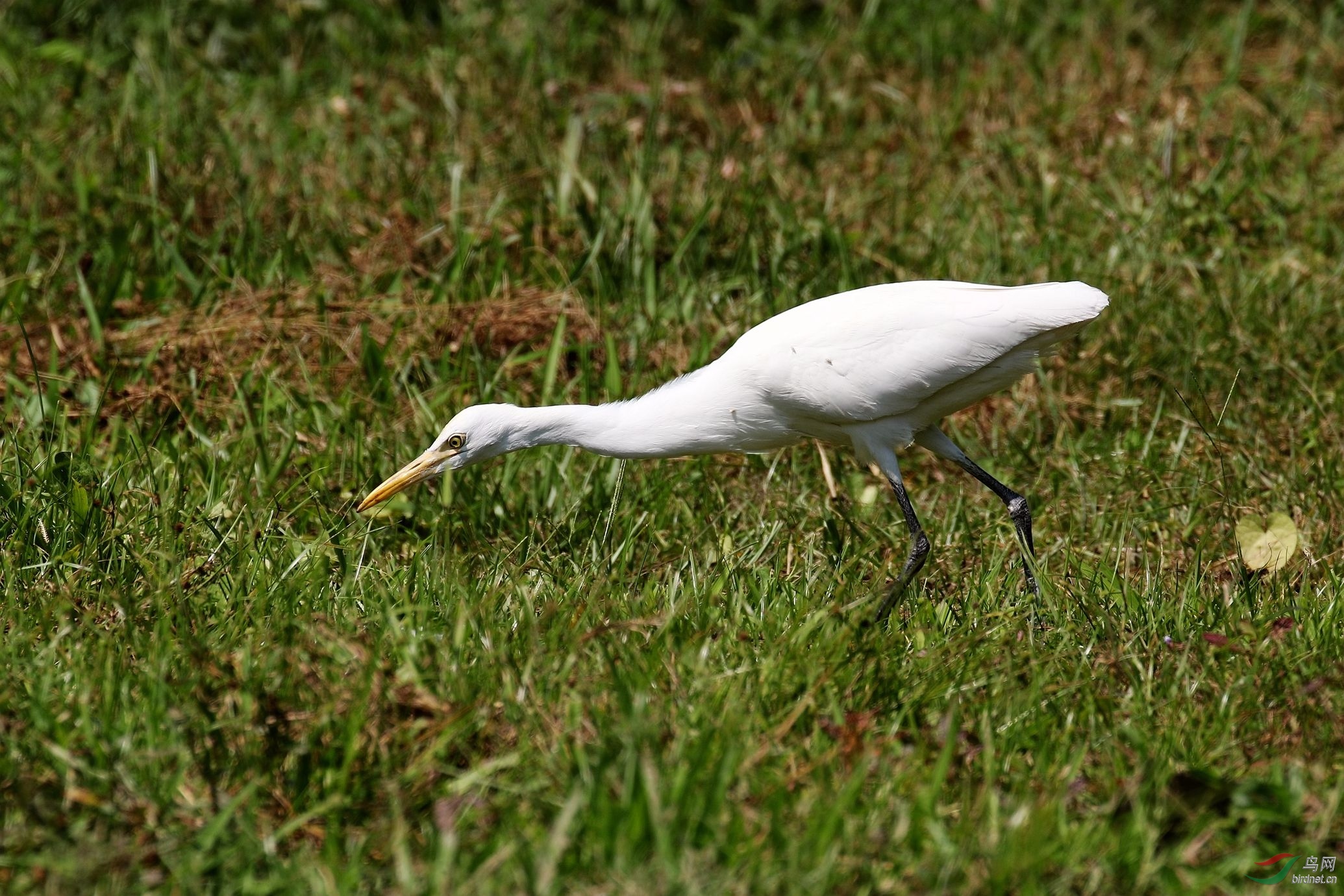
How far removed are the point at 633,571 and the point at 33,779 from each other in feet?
6.06

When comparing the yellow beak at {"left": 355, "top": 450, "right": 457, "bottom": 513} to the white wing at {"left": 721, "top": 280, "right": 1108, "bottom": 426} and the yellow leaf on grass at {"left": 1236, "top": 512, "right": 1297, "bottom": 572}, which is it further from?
the yellow leaf on grass at {"left": 1236, "top": 512, "right": 1297, "bottom": 572}

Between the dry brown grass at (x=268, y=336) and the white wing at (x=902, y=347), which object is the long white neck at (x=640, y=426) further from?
the dry brown grass at (x=268, y=336)

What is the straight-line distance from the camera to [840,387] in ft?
13.0

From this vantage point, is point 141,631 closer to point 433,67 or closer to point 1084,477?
point 1084,477

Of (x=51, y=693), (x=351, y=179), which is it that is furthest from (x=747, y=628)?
(x=351, y=179)

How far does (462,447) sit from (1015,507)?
164cm

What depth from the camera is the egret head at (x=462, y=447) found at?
157 inches

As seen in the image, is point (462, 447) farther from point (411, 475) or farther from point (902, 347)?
point (902, 347)

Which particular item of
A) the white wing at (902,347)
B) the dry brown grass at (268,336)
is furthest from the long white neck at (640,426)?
the dry brown grass at (268,336)

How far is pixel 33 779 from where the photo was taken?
8.64 ft

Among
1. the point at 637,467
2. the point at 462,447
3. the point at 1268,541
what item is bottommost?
the point at 637,467
